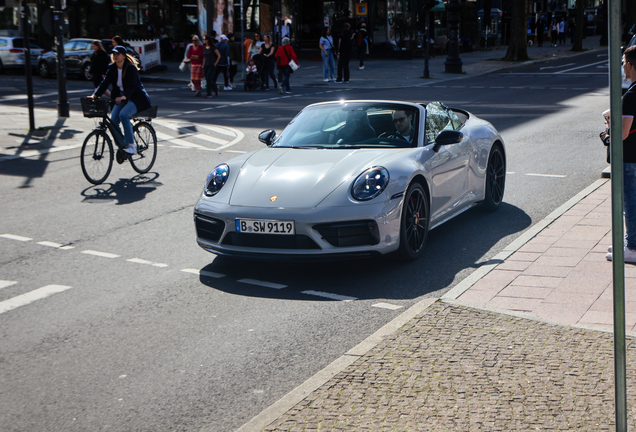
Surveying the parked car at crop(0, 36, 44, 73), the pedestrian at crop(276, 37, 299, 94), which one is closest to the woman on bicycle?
the pedestrian at crop(276, 37, 299, 94)

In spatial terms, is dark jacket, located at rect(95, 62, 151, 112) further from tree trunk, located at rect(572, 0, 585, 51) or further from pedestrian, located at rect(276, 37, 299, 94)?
tree trunk, located at rect(572, 0, 585, 51)

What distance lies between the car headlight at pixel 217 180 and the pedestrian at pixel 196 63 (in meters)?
17.4

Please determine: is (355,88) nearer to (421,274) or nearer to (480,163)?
(480,163)

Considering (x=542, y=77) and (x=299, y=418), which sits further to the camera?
(x=542, y=77)

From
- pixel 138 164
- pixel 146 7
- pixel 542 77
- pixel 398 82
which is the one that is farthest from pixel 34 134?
pixel 146 7

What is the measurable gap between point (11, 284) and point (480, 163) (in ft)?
15.1

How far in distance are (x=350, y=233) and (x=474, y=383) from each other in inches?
87.4

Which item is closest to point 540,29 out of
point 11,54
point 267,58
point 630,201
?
point 267,58

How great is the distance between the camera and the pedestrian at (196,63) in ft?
75.8

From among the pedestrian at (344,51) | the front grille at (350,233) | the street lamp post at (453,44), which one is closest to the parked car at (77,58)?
the pedestrian at (344,51)

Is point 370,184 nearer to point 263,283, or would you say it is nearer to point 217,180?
point 263,283

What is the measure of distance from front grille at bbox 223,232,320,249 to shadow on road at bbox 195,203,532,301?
0.24 metres

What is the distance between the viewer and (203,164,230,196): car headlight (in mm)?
6348

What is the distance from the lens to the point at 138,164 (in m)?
11.1
